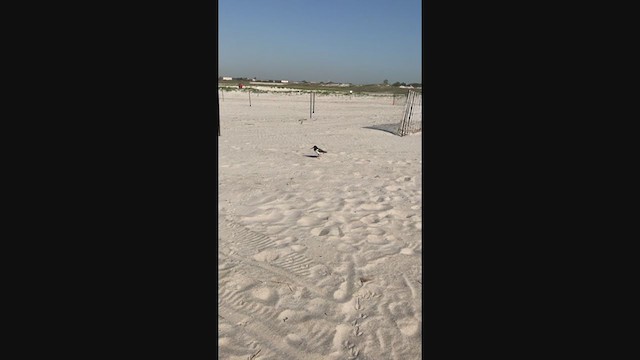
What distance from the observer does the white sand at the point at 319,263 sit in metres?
2.51

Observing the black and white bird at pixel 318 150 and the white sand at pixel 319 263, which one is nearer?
the white sand at pixel 319 263

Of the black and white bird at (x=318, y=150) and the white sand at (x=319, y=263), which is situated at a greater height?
the black and white bird at (x=318, y=150)

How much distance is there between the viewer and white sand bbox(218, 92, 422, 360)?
251 cm

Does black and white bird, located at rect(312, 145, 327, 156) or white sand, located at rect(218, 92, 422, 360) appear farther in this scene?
black and white bird, located at rect(312, 145, 327, 156)

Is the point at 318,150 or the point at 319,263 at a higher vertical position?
the point at 318,150

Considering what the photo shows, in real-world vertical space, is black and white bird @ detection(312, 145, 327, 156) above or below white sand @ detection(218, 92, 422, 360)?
above

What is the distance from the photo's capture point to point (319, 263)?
3562 mm

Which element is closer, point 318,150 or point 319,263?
point 319,263
